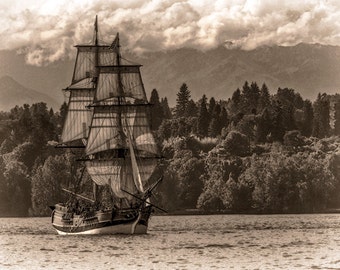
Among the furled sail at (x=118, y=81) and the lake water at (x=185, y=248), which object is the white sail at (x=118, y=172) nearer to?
the lake water at (x=185, y=248)

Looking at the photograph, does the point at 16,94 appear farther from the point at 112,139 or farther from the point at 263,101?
the point at 263,101

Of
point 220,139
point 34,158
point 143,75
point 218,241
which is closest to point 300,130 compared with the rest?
point 220,139

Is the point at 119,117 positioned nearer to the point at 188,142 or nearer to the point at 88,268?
the point at 88,268

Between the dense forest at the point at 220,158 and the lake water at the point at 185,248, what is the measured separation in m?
19.9

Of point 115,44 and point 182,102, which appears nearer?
point 115,44

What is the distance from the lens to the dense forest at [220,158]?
102188 mm

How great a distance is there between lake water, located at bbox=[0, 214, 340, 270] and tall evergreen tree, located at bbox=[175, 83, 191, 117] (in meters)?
42.1

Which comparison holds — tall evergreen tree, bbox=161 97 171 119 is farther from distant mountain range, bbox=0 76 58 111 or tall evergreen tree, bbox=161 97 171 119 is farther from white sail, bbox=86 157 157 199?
distant mountain range, bbox=0 76 58 111

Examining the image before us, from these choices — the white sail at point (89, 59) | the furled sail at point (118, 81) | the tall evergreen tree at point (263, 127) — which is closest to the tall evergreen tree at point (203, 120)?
A: the tall evergreen tree at point (263, 127)

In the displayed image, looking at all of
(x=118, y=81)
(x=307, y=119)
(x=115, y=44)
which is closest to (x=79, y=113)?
(x=118, y=81)

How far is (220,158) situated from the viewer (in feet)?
394

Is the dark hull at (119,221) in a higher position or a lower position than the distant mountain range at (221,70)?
lower

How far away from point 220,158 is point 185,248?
64.7 m

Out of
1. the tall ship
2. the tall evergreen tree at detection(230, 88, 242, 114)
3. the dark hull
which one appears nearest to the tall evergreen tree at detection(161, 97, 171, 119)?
the tall evergreen tree at detection(230, 88, 242, 114)
